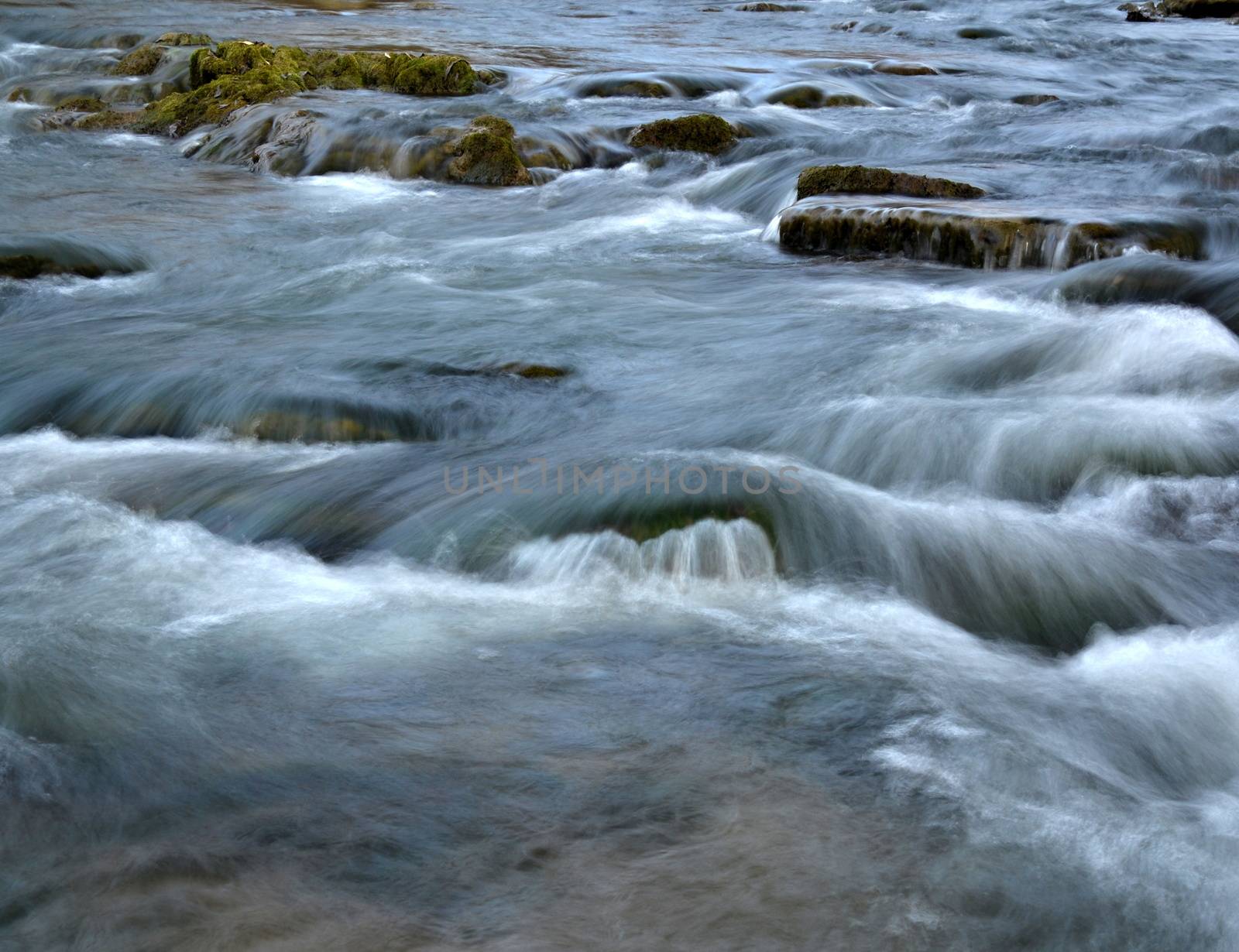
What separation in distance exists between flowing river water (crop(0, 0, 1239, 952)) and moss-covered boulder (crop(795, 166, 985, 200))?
1.04 ft

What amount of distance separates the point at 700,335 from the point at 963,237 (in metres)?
2.03

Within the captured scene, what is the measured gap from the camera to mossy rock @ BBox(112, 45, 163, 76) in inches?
640

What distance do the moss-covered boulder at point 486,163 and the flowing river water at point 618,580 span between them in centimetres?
132

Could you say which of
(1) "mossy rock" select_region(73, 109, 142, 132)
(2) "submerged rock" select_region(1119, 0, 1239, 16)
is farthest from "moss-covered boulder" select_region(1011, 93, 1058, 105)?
(2) "submerged rock" select_region(1119, 0, 1239, 16)

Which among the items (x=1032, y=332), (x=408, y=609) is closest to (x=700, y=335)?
(x=1032, y=332)

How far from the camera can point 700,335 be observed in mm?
7480

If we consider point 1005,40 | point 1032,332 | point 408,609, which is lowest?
point 408,609

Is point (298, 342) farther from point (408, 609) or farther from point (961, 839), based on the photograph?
point (961, 839)

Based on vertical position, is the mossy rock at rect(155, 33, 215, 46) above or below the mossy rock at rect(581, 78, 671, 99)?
above

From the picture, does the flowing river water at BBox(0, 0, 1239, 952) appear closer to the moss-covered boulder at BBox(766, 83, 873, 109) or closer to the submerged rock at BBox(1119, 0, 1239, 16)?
the moss-covered boulder at BBox(766, 83, 873, 109)

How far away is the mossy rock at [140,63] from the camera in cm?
1627

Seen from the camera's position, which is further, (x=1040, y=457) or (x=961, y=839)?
(x=1040, y=457)

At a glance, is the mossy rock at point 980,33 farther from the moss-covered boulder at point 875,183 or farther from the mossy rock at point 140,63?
the moss-covered boulder at point 875,183

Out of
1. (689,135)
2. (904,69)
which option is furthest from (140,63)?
(904,69)
